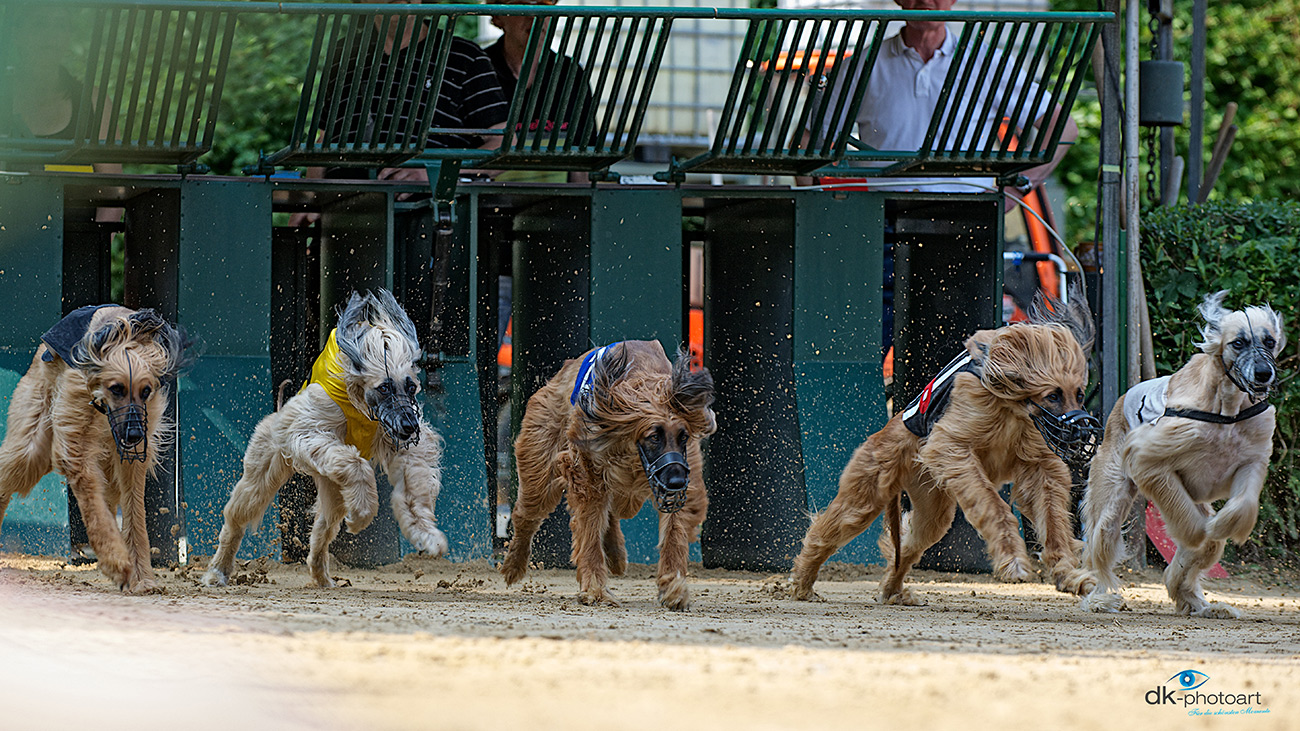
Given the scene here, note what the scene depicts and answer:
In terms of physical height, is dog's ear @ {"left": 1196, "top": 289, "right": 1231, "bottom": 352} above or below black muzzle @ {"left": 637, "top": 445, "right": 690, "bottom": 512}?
above

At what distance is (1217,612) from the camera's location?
673cm

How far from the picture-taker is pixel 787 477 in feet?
A: 27.6

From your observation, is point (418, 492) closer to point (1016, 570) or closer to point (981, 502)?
point (981, 502)

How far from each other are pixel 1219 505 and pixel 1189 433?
92.6 inches

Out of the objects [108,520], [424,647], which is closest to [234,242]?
[108,520]

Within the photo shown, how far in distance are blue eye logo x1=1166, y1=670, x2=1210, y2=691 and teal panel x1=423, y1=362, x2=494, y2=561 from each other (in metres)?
4.19

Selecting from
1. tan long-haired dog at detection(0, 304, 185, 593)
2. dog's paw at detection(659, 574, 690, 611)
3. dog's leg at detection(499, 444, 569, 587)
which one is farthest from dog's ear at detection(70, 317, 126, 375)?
dog's paw at detection(659, 574, 690, 611)

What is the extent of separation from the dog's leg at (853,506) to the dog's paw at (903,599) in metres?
0.38

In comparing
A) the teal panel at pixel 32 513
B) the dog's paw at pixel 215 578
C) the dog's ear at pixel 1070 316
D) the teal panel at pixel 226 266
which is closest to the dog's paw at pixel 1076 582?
the dog's ear at pixel 1070 316

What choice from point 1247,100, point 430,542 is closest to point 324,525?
point 430,542

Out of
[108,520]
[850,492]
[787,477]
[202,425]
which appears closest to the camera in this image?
[108,520]

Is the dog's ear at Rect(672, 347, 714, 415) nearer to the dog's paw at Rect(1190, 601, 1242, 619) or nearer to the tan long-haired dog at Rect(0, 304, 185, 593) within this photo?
the tan long-haired dog at Rect(0, 304, 185, 593)

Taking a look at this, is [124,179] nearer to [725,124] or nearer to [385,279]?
[385,279]

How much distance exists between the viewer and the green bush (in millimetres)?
8633
